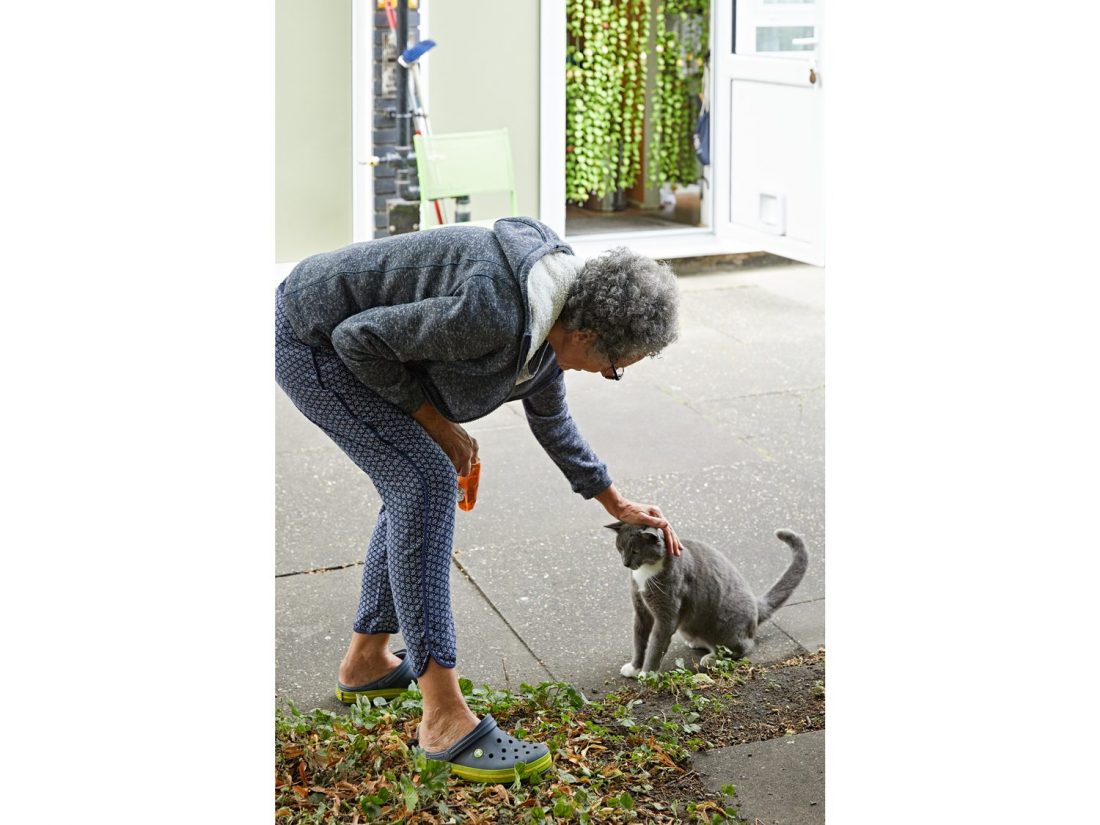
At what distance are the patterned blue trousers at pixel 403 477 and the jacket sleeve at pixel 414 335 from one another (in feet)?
0.27

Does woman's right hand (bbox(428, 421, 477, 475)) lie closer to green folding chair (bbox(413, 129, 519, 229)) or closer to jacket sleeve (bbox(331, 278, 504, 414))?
jacket sleeve (bbox(331, 278, 504, 414))

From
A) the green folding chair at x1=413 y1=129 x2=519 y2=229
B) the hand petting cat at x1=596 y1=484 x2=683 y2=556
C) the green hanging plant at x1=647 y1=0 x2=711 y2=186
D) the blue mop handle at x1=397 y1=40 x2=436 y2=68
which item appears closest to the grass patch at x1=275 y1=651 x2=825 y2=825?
the hand petting cat at x1=596 y1=484 x2=683 y2=556

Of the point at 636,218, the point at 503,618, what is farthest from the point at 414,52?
the point at 503,618

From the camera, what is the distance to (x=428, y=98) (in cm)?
741

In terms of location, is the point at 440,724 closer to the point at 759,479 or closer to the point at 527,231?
the point at 527,231

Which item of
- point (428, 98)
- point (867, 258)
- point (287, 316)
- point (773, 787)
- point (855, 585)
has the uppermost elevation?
point (428, 98)

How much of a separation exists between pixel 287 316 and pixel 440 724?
911 mm

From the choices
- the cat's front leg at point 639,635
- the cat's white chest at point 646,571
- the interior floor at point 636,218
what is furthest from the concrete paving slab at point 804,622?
the interior floor at point 636,218

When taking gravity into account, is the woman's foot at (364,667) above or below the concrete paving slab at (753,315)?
below

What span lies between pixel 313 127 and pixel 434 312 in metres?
5.08

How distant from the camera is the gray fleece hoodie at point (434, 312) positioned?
7.86ft

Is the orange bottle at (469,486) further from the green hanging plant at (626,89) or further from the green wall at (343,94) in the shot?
the green hanging plant at (626,89)

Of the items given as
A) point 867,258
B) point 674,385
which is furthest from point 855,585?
point 674,385

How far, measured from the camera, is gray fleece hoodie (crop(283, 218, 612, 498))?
2.39 meters
